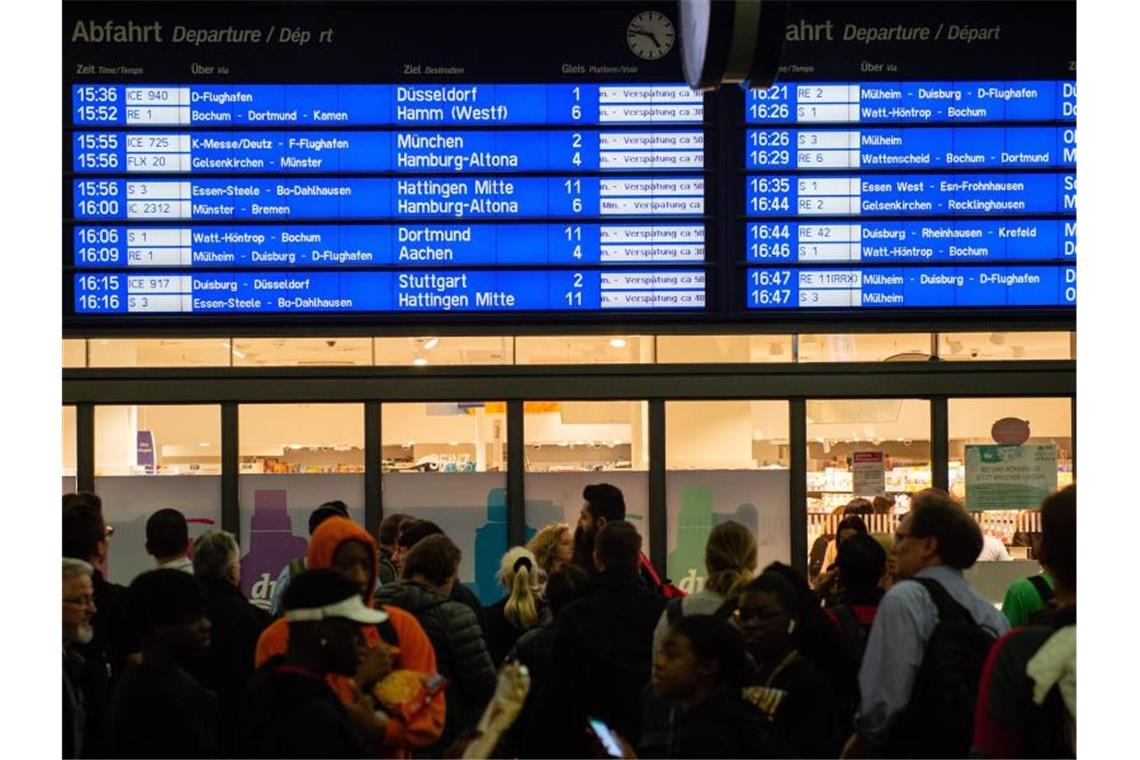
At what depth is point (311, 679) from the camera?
4.04 m

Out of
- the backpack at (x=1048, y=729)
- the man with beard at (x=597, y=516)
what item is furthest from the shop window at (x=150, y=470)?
the backpack at (x=1048, y=729)

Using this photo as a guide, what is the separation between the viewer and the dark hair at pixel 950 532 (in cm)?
510

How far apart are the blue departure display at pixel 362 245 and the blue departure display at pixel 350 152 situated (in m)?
0.36

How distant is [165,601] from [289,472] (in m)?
5.53

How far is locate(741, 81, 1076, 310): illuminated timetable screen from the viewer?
9484 millimetres

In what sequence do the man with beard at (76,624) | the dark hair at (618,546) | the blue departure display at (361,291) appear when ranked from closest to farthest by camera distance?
1. the man with beard at (76,624)
2. the dark hair at (618,546)
3. the blue departure display at (361,291)

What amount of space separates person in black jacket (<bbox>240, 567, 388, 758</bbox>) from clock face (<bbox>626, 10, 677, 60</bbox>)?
598 centimetres

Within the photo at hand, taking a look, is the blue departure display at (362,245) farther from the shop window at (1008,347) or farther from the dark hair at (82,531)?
the dark hair at (82,531)

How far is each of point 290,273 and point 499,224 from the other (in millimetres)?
1263

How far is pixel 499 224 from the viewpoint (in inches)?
370

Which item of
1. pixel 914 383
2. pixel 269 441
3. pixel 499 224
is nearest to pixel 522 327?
pixel 499 224

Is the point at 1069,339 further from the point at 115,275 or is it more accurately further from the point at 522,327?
the point at 115,275

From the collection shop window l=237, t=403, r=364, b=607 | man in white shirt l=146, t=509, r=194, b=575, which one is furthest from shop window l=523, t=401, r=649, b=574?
man in white shirt l=146, t=509, r=194, b=575

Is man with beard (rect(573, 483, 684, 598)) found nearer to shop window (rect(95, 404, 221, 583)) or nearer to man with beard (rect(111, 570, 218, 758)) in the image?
man with beard (rect(111, 570, 218, 758))
